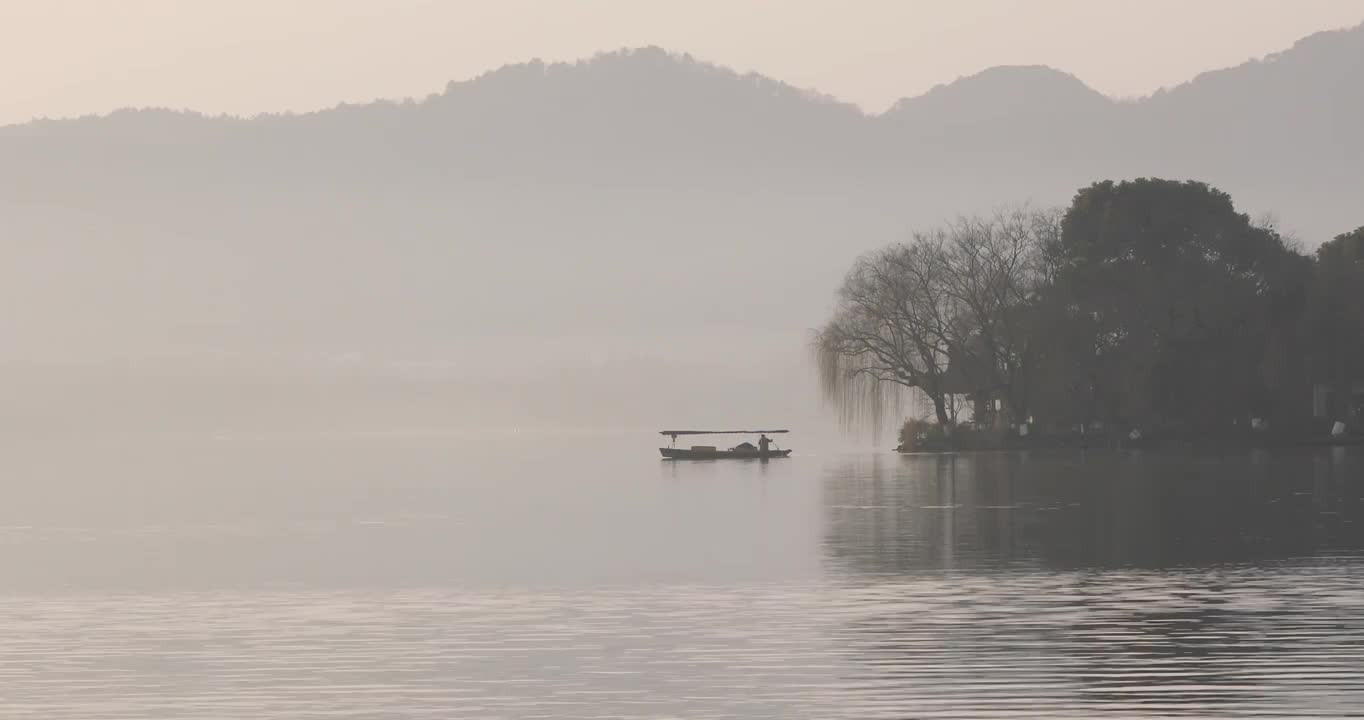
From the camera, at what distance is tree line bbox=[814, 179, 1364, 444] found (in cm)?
9856

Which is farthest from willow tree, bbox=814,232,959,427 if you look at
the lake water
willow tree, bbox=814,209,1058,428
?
the lake water

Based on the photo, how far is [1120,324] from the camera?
9994 cm

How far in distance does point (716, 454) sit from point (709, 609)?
3503 inches

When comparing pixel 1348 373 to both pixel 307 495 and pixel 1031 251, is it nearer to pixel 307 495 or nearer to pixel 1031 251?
pixel 1031 251

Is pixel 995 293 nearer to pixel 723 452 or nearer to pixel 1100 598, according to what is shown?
pixel 723 452

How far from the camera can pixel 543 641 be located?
2480cm

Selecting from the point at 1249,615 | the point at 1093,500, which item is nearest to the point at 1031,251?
the point at 1093,500

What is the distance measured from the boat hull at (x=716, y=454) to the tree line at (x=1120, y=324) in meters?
10.2

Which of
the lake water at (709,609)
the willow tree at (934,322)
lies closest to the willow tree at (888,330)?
the willow tree at (934,322)

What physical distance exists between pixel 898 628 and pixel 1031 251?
85700 millimetres

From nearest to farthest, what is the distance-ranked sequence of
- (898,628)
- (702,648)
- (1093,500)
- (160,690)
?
1. (160,690)
2. (702,648)
3. (898,628)
4. (1093,500)

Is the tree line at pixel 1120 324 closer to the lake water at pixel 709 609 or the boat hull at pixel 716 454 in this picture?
the boat hull at pixel 716 454

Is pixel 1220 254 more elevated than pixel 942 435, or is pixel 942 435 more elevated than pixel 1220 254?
pixel 1220 254

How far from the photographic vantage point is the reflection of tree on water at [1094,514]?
36.8 metres
